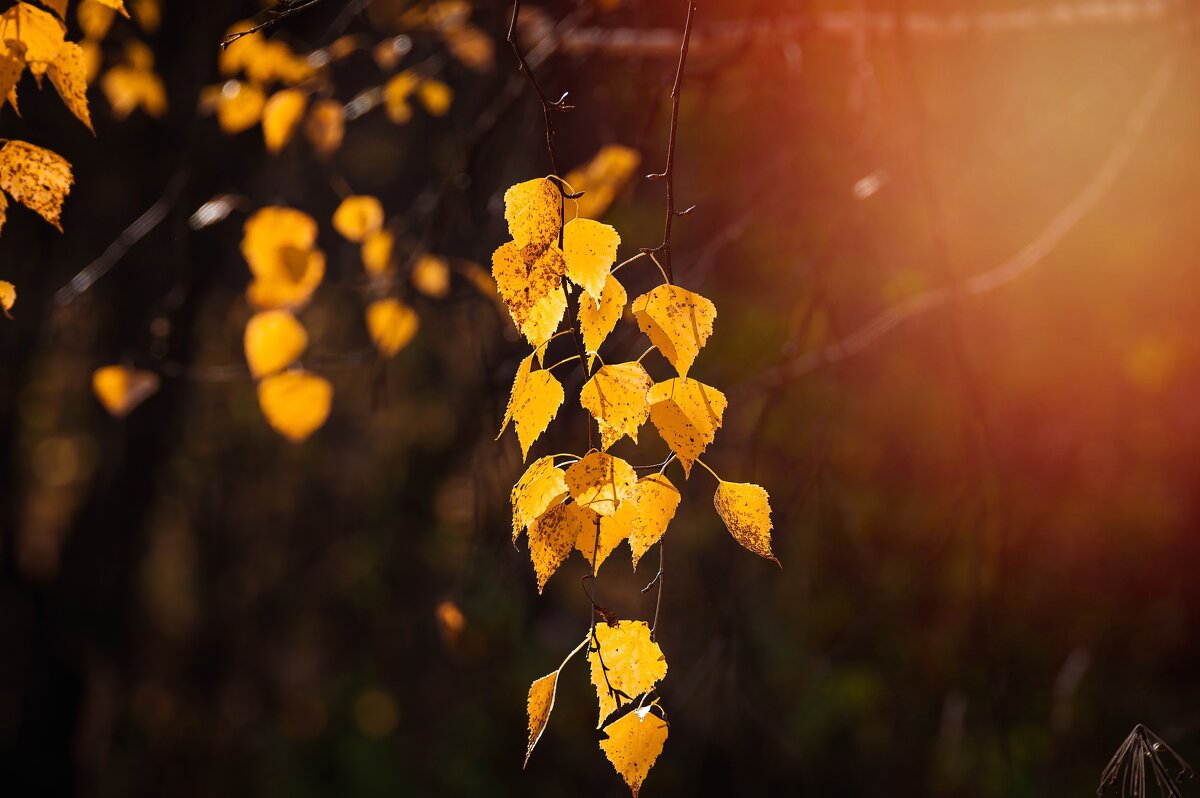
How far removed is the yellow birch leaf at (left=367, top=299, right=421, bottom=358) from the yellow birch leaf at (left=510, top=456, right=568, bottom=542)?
951 millimetres

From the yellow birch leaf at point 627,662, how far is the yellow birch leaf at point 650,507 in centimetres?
4

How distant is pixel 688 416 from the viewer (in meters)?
0.60

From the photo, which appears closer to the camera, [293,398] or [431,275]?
[293,398]

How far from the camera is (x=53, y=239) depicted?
91.9 inches

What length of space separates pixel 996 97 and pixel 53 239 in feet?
6.93

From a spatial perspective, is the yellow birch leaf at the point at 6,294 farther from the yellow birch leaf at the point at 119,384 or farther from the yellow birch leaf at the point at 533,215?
the yellow birch leaf at the point at 119,384

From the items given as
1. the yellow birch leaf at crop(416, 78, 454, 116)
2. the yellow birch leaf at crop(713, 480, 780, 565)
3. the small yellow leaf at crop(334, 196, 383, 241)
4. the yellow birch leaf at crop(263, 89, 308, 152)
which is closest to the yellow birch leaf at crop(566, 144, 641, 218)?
A: the small yellow leaf at crop(334, 196, 383, 241)

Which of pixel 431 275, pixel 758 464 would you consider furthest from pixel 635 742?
pixel 758 464

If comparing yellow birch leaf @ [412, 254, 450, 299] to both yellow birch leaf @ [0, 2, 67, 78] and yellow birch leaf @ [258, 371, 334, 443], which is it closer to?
yellow birch leaf @ [258, 371, 334, 443]

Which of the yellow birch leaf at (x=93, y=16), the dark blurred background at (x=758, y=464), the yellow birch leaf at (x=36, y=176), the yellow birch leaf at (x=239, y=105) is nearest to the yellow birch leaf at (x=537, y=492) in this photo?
the yellow birch leaf at (x=36, y=176)

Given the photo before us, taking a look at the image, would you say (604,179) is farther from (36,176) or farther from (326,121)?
(36,176)

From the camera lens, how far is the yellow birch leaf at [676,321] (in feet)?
1.83

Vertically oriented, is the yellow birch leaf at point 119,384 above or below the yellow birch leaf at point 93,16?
below

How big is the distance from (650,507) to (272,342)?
1.12 m
